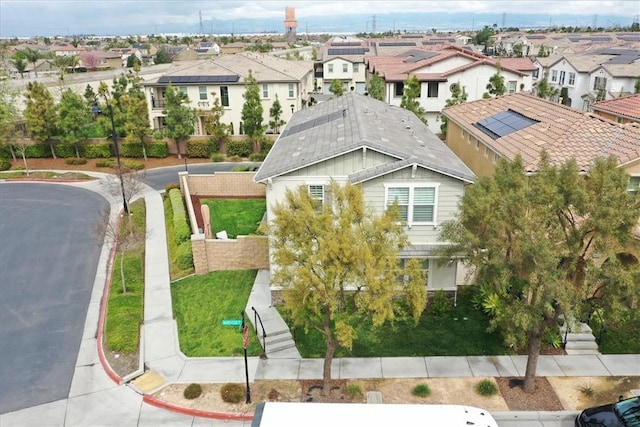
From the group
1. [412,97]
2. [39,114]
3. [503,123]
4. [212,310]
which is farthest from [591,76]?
[39,114]

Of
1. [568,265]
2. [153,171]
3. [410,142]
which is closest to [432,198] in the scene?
[410,142]

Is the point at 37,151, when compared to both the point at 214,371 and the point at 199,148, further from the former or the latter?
the point at 214,371

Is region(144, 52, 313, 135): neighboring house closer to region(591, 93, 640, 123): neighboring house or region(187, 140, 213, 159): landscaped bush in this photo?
region(187, 140, 213, 159): landscaped bush

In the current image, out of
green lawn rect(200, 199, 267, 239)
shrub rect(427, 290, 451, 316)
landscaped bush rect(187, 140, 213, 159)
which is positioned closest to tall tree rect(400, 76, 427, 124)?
landscaped bush rect(187, 140, 213, 159)

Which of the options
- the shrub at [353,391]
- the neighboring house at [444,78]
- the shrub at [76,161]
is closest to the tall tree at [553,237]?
the shrub at [353,391]

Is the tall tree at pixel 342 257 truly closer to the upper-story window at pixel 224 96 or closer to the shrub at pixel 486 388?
the shrub at pixel 486 388

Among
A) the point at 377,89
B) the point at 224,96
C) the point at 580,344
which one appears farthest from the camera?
the point at 377,89
